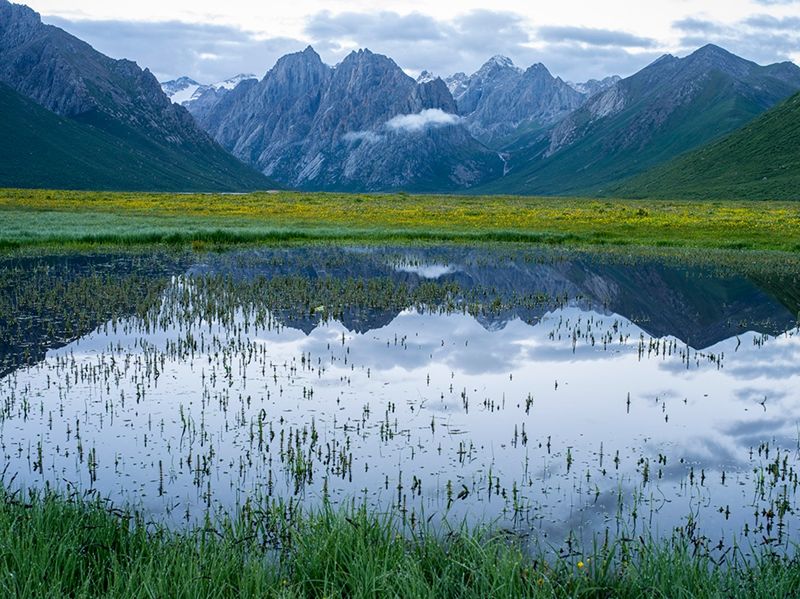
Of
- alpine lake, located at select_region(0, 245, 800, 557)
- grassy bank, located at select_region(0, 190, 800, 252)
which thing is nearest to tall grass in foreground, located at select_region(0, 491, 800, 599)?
alpine lake, located at select_region(0, 245, 800, 557)

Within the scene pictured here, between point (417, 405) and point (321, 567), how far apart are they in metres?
8.08

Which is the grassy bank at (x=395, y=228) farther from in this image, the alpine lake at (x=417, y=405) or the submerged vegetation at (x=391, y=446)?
the submerged vegetation at (x=391, y=446)

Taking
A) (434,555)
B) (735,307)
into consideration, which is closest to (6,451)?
(434,555)

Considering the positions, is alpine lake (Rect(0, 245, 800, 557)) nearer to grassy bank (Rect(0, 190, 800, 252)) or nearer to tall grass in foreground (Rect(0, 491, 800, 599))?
tall grass in foreground (Rect(0, 491, 800, 599))

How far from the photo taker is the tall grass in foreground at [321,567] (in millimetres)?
6840

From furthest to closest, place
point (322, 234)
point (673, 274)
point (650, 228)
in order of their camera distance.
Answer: point (650, 228), point (322, 234), point (673, 274)

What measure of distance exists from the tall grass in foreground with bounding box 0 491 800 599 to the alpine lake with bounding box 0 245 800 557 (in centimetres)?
73

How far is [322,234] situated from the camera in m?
62.5

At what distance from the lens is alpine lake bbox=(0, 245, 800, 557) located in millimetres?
10523

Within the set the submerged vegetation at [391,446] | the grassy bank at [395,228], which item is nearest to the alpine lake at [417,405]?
the submerged vegetation at [391,446]

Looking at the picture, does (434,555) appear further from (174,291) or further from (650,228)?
(650,228)

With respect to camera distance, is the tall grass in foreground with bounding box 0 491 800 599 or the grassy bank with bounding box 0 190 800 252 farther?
the grassy bank with bounding box 0 190 800 252

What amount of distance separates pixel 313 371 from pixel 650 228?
5662 cm

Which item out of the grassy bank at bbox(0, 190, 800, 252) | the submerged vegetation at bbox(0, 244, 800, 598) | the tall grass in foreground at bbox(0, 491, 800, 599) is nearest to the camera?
the tall grass in foreground at bbox(0, 491, 800, 599)
